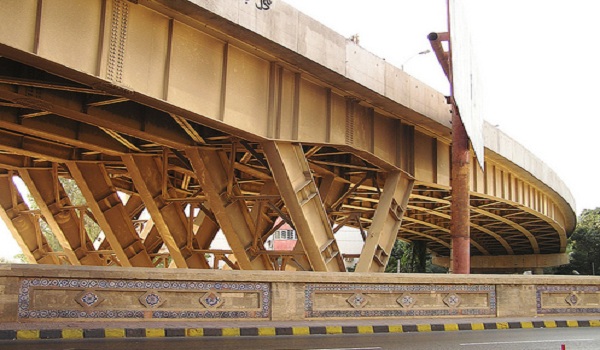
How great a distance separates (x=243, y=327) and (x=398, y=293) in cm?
397

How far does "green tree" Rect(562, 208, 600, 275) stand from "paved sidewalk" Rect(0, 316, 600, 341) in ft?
204

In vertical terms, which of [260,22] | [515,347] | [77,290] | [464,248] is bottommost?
[515,347]

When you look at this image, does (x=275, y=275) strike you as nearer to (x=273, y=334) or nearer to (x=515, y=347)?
(x=273, y=334)

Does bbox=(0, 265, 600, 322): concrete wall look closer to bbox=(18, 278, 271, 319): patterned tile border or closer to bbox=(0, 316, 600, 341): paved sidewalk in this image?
bbox=(18, 278, 271, 319): patterned tile border

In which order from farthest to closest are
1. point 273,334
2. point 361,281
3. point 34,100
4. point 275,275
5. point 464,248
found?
point 464,248 < point 34,100 < point 361,281 < point 275,275 < point 273,334

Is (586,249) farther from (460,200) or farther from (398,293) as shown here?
(398,293)

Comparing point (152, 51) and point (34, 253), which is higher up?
point (152, 51)

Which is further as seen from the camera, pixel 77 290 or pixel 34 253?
pixel 34 253

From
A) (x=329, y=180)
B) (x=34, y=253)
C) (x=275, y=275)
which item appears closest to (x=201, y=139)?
(x=329, y=180)

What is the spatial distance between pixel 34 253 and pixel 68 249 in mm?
2832

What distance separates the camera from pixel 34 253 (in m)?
31.6

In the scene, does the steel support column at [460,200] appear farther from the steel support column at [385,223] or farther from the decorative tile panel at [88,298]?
the decorative tile panel at [88,298]

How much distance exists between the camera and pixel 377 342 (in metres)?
11.6

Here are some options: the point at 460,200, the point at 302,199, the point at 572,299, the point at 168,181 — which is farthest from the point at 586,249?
the point at 302,199
